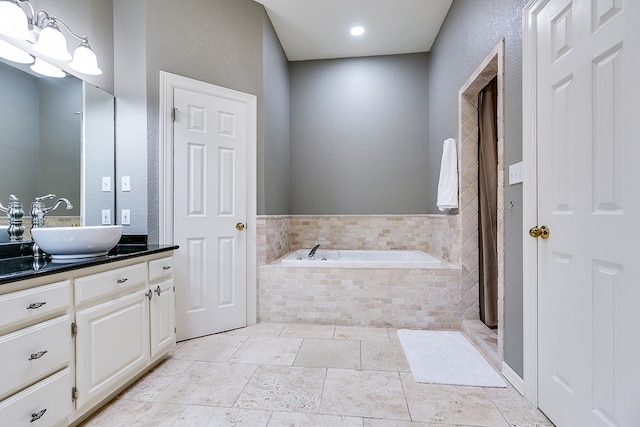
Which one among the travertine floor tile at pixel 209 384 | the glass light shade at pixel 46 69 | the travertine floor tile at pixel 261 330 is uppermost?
the glass light shade at pixel 46 69

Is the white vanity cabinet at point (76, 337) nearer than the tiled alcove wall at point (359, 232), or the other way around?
the white vanity cabinet at point (76, 337)

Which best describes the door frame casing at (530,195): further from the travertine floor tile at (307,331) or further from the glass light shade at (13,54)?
the glass light shade at (13,54)

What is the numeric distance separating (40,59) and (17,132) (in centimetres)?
50

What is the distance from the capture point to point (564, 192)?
4.58ft

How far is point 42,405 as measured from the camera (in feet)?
4.18

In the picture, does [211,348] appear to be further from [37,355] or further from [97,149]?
[97,149]

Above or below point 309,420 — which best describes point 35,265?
above

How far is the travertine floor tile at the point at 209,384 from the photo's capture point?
172 centimetres

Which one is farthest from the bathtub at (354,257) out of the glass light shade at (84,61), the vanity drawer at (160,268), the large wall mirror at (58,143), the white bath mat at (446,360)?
the glass light shade at (84,61)

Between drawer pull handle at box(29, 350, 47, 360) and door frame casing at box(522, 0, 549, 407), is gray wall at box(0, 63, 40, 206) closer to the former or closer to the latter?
drawer pull handle at box(29, 350, 47, 360)

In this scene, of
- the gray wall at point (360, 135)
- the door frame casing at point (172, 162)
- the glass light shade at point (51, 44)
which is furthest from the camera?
the gray wall at point (360, 135)

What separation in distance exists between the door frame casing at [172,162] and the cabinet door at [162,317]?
48 centimetres

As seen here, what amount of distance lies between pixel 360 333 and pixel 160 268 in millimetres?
1692

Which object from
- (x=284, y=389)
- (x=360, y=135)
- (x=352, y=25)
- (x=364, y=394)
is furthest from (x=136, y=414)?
(x=352, y=25)
